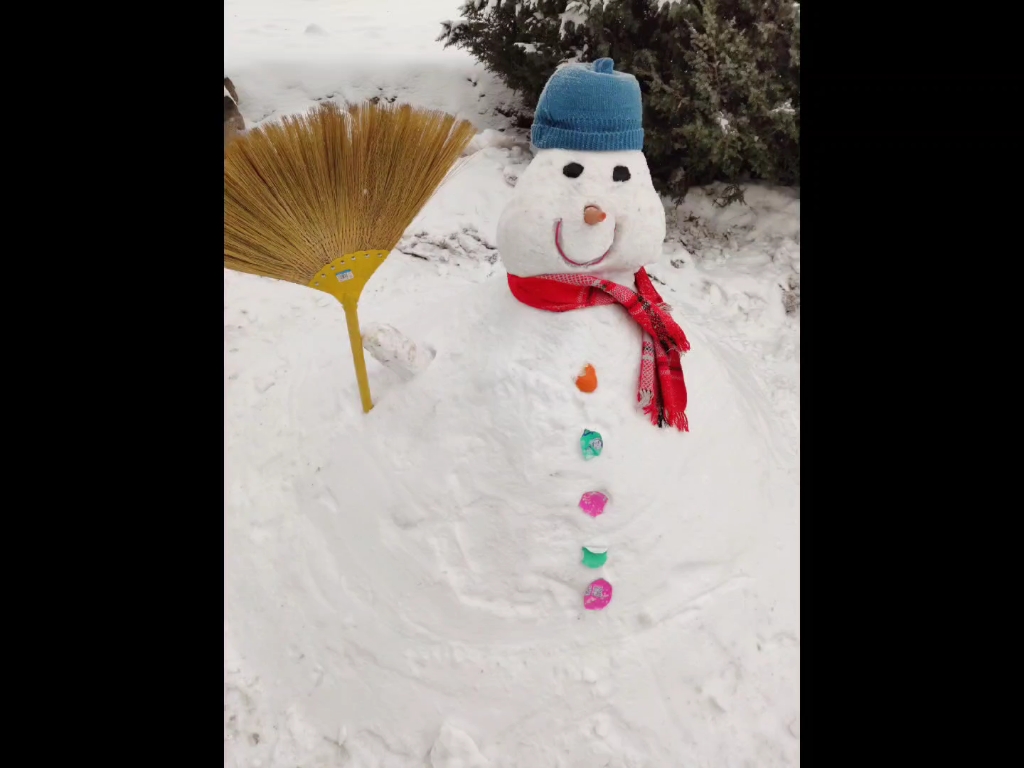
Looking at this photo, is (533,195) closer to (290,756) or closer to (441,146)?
(441,146)

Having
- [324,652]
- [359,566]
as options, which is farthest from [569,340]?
[324,652]

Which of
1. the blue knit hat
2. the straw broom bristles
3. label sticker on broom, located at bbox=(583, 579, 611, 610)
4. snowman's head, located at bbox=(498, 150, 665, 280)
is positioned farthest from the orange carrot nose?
label sticker on broom, located at bbox=(583, 579, 611, 610)

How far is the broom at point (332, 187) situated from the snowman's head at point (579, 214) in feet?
1.03

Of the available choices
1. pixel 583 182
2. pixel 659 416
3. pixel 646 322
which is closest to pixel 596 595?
pixel 659 416

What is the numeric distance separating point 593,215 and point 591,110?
262 mm

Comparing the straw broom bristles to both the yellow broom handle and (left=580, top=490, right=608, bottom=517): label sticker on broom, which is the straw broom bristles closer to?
the yellow broom handle

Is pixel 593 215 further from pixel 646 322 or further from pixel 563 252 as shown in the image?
pixel 646 322

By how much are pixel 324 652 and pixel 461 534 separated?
1.67ft

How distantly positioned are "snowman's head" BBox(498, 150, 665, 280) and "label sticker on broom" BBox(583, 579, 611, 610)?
826 millimetres

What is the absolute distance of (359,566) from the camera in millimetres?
2006

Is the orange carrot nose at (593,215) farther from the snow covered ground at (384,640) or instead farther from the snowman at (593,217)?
the snow covered ground at (384,640)

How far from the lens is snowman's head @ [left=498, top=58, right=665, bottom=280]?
5.63 ft

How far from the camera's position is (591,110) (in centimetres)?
171

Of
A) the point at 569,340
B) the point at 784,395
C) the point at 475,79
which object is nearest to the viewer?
the point at 569,340
